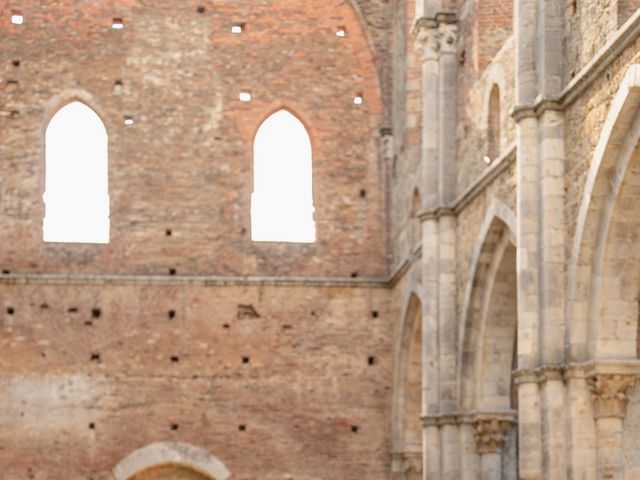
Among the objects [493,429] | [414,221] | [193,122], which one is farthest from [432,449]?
[193,122]

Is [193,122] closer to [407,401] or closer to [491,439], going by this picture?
[407,401]

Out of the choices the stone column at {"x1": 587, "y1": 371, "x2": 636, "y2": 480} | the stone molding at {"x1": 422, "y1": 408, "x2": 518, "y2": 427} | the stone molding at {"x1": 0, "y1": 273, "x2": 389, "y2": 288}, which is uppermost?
the stone molding at {"x1": 0, "y1": 273, "x2": 389, "y2": 288}

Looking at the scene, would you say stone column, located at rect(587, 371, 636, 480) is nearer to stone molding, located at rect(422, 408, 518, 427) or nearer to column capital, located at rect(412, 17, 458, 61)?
stone molding, located at rect(422, 408, 518, 427)

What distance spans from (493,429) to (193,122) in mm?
8053

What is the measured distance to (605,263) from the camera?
13.4 m

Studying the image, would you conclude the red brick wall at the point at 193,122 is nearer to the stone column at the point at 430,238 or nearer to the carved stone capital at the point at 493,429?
the stone column at the point at 430,238

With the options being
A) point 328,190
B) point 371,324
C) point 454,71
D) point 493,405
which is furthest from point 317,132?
point 493,405

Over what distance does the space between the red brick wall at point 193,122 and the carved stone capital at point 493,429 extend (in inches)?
235

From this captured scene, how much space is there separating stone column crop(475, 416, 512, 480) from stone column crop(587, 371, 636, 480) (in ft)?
14.0

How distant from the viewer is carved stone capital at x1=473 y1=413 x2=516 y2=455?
1775cm

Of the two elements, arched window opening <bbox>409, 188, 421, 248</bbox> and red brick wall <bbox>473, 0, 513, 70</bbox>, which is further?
arched window opening <bbox>409, 188, 421, 248</bbox>

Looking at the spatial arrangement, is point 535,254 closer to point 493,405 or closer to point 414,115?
point 493,405

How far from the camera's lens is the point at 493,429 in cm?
1775

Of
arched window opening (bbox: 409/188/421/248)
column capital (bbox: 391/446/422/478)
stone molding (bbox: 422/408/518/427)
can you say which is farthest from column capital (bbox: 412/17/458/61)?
column capital (bbox: 391/446/422/478)
